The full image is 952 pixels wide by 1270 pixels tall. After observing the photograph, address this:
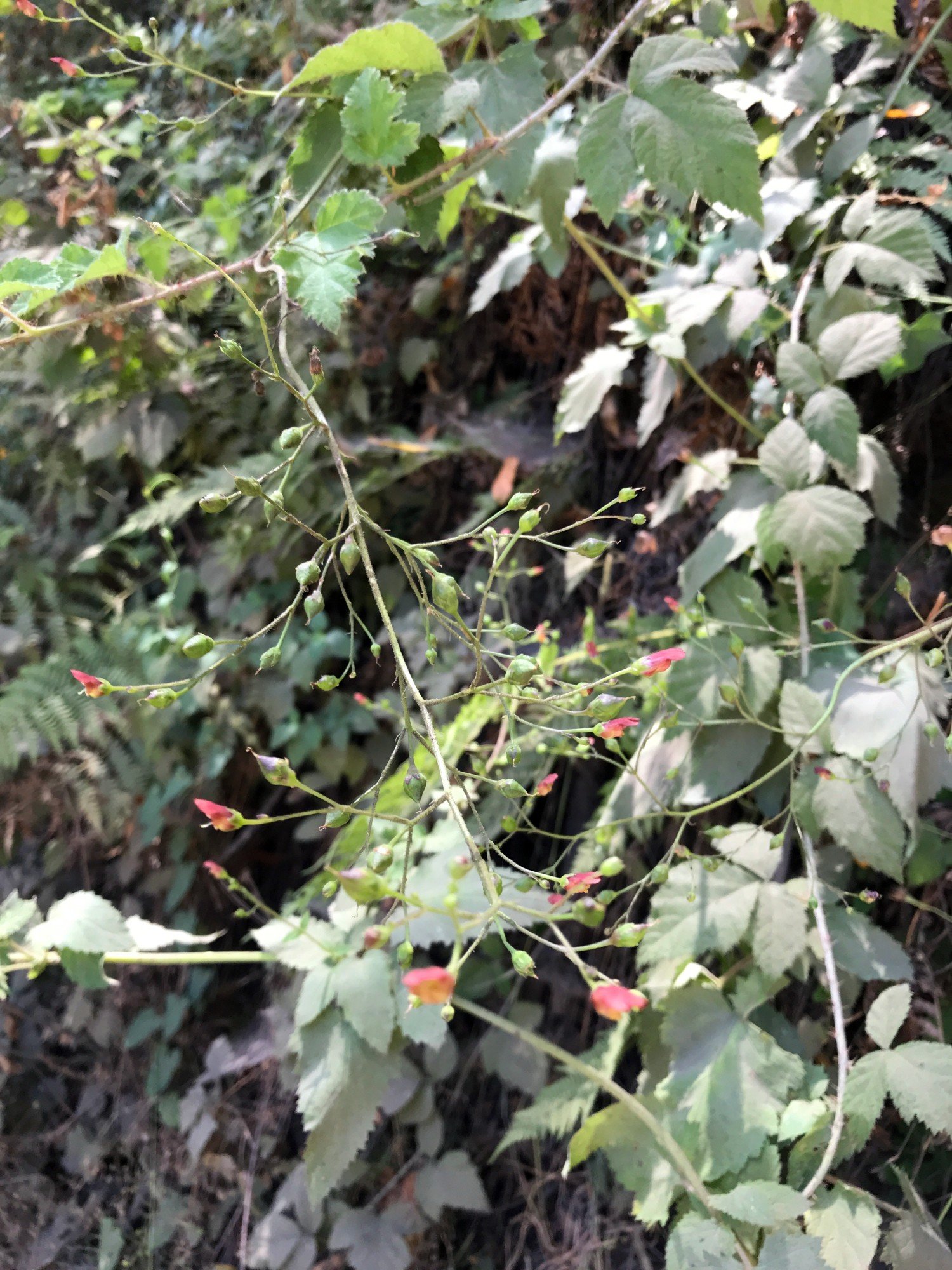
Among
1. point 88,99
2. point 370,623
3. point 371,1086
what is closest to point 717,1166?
point 371,1086

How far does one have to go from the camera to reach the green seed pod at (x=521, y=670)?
0.47 metres

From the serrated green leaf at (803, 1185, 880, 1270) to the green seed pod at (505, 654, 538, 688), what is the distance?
0.49m

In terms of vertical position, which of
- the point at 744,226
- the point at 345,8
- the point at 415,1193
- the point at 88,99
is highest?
the point at 345,8

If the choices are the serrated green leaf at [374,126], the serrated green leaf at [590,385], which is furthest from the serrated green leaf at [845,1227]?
the serrated green leaf at [374,126]

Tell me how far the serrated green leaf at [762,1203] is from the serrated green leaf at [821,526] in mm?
545

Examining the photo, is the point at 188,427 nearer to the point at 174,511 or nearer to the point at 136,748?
the point at 174,511

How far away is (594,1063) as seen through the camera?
0.87 meters

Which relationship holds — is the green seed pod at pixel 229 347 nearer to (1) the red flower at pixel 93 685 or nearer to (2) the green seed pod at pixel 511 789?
(1) the red flower at pixel 93 685

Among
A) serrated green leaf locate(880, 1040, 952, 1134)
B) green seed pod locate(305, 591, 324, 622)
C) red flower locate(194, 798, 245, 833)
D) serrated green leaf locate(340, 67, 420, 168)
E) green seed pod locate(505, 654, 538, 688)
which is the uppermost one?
serrated green leaf locate(340, 67, 420, 168)

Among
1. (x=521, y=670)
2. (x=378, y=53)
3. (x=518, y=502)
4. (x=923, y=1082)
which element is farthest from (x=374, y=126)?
(x=923, y=1082)

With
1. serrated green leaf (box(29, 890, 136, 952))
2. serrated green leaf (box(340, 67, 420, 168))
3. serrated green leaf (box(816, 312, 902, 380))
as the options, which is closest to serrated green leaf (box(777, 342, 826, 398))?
serrated green leaf (box(816, 312, 902, 380))

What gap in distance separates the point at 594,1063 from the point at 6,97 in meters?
2.23

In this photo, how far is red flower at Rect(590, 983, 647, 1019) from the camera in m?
0.38

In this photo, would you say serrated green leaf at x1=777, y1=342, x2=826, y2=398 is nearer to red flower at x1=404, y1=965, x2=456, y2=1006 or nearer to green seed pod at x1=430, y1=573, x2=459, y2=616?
green seed pod at x1=430, y1=573, x2=459, y2=616
